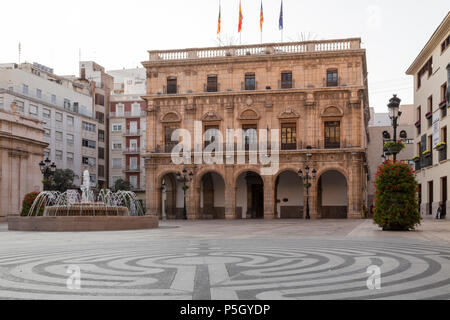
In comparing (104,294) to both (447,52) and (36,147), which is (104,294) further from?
(36,147)

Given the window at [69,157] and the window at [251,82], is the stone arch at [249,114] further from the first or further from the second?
the window at [69,157]

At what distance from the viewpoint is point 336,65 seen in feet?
129

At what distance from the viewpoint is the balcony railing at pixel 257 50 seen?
3934 cm

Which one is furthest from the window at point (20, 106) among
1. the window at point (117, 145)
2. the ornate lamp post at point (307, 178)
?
the ornate lamp post at point (307, 178)

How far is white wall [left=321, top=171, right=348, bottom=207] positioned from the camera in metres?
40.8

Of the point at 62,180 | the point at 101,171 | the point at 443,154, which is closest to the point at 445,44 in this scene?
the point at 443,154

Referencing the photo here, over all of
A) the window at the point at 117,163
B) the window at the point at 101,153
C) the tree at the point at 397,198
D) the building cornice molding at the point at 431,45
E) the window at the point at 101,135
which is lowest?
the tree at the point at 397,198

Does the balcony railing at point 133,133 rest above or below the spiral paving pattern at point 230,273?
above

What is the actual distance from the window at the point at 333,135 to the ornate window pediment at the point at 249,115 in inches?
212

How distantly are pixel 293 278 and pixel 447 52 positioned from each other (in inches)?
1065

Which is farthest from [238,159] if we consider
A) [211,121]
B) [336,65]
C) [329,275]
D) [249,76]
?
[329,275]

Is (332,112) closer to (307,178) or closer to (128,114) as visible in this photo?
(307,178)

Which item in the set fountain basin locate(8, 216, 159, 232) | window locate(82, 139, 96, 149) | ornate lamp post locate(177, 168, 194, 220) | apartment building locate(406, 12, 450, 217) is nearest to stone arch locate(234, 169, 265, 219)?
ornate lamp post locate(177, 168, 194, 220)

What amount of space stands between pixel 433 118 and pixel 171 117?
19296mm
